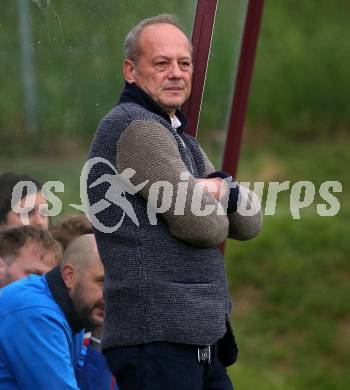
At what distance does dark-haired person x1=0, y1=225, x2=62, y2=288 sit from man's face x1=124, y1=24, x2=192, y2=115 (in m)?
0.68

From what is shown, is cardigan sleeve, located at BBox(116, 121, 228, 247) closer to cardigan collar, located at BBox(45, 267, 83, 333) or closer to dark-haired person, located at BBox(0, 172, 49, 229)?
cardigan collar, located at BBox(45, 267, 83, 333)

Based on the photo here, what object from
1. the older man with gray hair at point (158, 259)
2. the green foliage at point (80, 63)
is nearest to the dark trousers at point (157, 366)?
the older man with gray hair at point (158, 259)

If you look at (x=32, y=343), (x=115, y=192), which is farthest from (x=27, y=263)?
(x=115, y=192)

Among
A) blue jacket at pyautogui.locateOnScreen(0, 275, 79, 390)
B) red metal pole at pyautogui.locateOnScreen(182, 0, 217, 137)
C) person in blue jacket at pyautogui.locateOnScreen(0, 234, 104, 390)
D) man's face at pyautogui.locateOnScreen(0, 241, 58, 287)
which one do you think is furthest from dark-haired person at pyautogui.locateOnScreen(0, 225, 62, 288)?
red metal pole at pyautogui.locateOnScreen(182, 0, 217, 137)

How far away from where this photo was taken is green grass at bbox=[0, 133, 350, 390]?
966 cm

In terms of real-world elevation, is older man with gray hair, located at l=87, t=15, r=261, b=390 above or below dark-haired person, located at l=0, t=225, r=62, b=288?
above

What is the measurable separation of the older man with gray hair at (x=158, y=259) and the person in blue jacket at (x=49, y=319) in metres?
Answer: 0.24

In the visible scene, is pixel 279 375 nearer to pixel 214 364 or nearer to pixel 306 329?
pixel 306 329

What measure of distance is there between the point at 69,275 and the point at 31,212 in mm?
557

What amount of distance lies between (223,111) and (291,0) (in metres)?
8.13

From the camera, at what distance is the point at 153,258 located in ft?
10.7

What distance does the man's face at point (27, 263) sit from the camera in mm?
3904

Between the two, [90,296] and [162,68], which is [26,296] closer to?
[90,296]

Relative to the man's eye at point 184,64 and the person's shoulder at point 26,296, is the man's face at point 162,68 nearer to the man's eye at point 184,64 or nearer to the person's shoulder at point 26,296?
the man's eye at point 184,64
